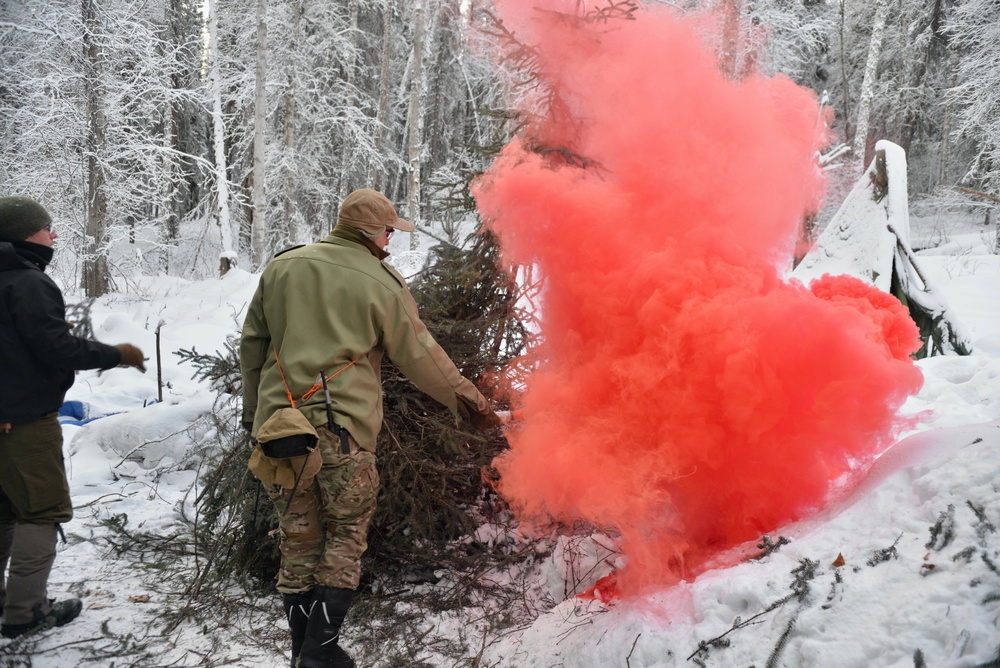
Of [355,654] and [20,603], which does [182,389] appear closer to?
[20,603]

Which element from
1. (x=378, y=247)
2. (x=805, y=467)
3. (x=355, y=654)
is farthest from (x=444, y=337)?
(x=805, y=467)

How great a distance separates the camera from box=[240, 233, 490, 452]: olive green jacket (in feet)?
9.55

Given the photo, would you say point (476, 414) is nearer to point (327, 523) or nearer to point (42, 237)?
point (327, 523)

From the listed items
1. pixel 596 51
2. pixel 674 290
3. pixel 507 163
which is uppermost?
pixel 596 51

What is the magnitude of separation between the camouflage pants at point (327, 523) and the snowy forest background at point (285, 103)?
229cm

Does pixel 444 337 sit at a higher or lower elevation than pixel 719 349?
lower

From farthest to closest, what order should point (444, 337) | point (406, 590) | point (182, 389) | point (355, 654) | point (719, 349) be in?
Answer: 1. point (182, 389)
2. point (444, 337)
3. point (406, 590)
4. point (355, 654)
5. point (719, 349)

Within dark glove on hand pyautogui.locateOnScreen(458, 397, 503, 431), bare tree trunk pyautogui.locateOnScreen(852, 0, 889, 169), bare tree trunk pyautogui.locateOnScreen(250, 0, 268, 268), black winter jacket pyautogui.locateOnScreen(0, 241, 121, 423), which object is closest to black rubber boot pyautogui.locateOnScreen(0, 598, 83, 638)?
black winter jacket pyautogui.locateOnScreen(0, 241, 121, 423)

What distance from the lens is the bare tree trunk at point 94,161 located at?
1200 cm

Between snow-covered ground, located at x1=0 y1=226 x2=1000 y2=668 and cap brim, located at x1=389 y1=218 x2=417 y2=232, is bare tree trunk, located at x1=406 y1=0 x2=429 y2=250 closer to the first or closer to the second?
snow-covered ground, located at x1=0 y1=226 x2=1000 y2=668

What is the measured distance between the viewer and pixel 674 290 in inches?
119

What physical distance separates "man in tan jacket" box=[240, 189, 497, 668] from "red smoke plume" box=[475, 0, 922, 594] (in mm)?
802

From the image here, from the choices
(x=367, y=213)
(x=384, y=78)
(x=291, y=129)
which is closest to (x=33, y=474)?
(x=367, y=213)

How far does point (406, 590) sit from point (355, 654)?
578mm
